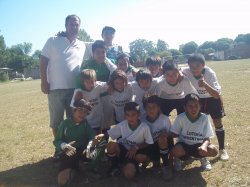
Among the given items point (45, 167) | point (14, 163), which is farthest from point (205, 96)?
point (14, 163)

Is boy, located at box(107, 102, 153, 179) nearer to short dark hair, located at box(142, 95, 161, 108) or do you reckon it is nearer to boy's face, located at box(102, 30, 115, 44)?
short dark hair, located at box(142, 95, 161, 108)

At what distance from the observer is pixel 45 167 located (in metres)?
5.87

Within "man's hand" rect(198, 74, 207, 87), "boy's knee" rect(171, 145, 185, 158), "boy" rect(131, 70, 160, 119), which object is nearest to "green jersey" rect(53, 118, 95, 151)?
"boy" rect(131, 70, 160, 119)

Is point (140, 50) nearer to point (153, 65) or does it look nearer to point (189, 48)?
point (189, 48)

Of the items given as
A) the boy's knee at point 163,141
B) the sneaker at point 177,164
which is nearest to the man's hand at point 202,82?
the boy's knee at point 163,141

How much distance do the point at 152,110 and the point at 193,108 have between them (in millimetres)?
625

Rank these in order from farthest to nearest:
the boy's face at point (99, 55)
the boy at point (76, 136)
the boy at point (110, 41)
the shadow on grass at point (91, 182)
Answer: the boy at point (110, 41) → the boy's face at point (99, 55) → the boy at point (76, 136) → the shadow on grass at point (91, 182)

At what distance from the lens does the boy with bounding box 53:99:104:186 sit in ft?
16.8

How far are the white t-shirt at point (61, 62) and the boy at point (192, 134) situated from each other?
2.02m

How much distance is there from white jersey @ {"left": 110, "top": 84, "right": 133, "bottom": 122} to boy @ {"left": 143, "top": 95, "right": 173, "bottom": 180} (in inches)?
17.5

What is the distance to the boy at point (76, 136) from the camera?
5129 millimetres

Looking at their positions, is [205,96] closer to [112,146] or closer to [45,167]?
[112,146]

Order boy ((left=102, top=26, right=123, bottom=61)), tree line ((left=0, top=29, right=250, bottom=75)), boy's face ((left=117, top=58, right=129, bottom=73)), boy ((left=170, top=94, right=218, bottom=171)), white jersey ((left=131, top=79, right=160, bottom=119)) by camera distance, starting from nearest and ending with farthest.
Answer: boy ((left=170, top=94, right=218, bottom=171)) < white jersey ((left=131, top=79, right=160, bottom=119)) < boy's face ((left=117, top=58, right=129, bottom=73)) < boy ((left=102, top=26, right=123, bottom=61)) < tree line ((left=0, top=29, right=250, bottom=75))

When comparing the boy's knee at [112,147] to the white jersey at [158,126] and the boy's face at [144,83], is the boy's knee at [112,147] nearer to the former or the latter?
the white jersey at [158,126]
